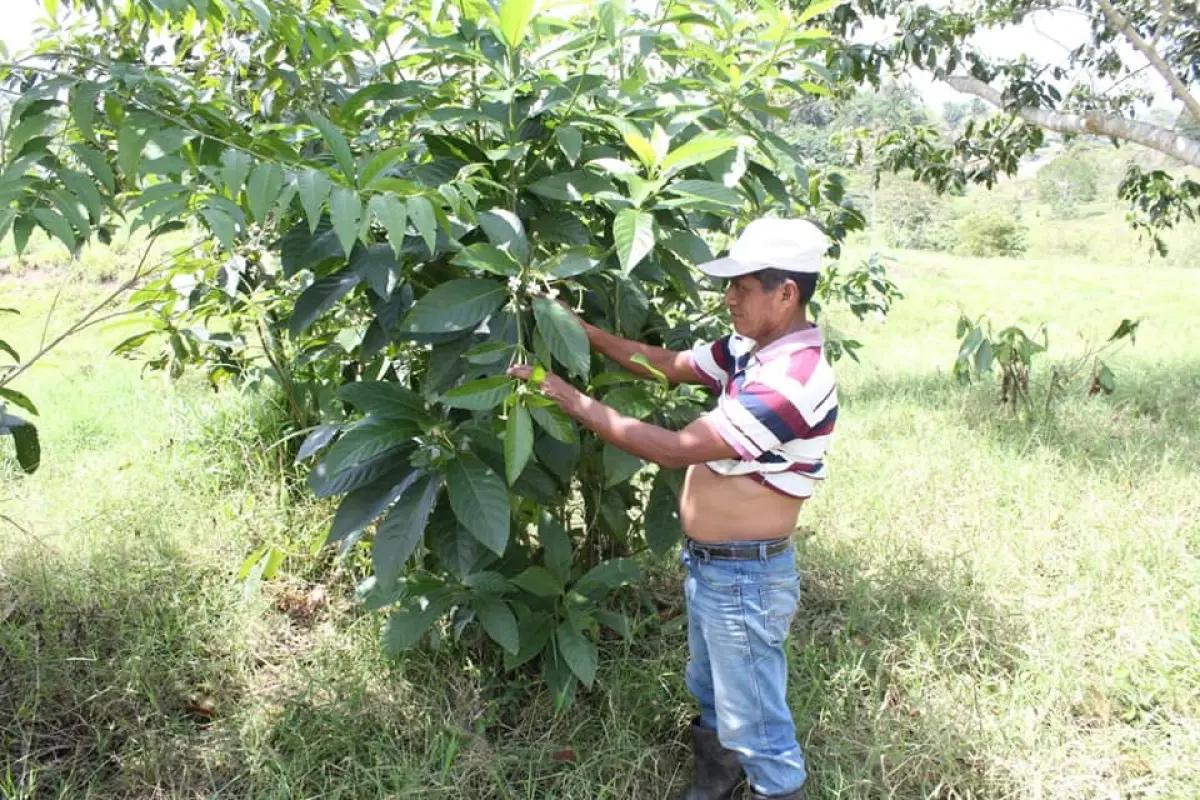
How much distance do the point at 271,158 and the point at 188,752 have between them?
1.44 m

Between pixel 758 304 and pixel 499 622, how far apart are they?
2.78 feet

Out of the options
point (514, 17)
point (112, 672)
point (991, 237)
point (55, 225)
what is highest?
point (514, 17)

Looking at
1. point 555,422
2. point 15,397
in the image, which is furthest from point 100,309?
point 555,422

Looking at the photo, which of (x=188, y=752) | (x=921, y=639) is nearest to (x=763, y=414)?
(x=921, y=639)

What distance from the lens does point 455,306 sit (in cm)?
158

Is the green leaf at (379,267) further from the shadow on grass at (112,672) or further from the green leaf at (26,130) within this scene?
the shadow on grass at (112,672)

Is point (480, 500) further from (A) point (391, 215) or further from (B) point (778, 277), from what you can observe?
(B) point (778, 277)

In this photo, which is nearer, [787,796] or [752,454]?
[752,454]

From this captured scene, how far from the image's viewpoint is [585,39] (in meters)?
1.76

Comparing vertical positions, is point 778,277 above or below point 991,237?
above

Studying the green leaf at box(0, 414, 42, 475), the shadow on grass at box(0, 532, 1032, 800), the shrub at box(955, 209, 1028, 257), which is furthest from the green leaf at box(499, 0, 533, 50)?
the shrub at box(955, 209, 1028, 257)

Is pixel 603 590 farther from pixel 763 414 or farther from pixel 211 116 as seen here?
pixel 211 116

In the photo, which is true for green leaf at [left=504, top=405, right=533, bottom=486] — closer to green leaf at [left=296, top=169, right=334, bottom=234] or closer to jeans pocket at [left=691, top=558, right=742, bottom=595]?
green leaf at [left=296, top=169, right=334, bottom=234]

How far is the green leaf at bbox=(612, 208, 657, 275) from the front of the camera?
140cm
